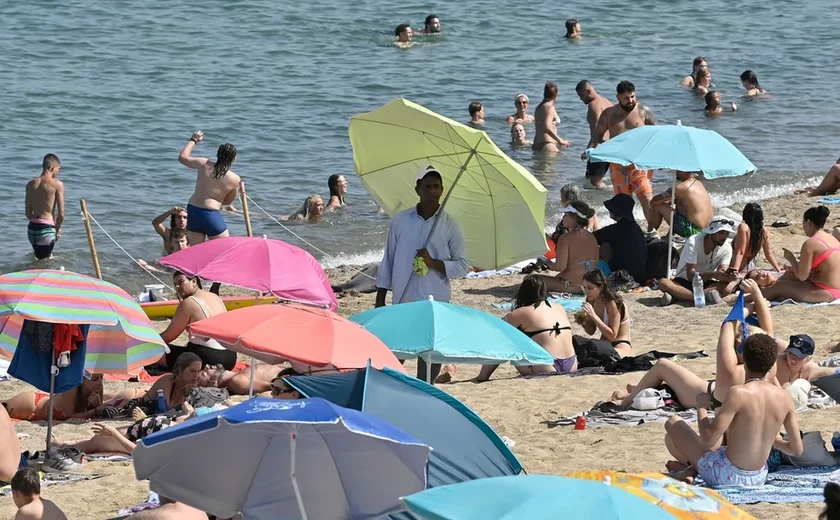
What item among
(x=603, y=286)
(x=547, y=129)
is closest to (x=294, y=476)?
(x=603, y=286)

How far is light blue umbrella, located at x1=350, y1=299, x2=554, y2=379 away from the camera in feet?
22.4

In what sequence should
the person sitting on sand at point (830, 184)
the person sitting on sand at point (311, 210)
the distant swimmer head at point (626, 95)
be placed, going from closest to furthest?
the distant swimmer head at point (626, 95)
the person sitting on sand at point (311, 210)
the person sitting on sand at point (830, 184)

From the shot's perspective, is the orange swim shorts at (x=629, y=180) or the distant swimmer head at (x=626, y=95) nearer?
the orange swim shorts at (x=629, y=180)

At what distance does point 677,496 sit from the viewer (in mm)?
4492

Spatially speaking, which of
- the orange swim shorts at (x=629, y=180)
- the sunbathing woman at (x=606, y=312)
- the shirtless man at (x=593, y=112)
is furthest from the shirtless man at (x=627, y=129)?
the sunbathing woman at (x=606, y=312)

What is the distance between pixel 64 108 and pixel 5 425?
1346cm

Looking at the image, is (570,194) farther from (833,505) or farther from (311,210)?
(833,505)

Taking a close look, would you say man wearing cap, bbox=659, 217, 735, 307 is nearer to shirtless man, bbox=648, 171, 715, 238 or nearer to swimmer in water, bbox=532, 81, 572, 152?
shirtless man, bbox=648, 171, 715, 238

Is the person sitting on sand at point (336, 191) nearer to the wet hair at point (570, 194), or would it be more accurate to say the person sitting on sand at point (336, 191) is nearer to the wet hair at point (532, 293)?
the wet hair at point (570, 194)

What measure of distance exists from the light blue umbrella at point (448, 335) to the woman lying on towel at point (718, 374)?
39.2 inches

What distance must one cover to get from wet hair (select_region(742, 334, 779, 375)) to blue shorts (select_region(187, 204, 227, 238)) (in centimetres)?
680

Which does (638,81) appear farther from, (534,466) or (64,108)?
(534,466)

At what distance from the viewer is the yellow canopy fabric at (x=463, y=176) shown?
8.59m

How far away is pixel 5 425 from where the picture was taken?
696cm
